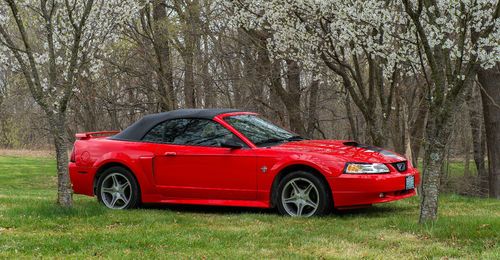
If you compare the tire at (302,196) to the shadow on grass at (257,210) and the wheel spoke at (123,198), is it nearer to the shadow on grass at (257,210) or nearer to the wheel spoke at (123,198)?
the shadow on grass at (257,210)

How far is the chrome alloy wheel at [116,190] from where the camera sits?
8.67 m

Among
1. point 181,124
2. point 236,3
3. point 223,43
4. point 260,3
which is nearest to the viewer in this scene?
point 181,124

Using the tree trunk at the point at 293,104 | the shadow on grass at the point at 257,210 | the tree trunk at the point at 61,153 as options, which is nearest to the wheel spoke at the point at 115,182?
the shadow on grass at the point at 257,210

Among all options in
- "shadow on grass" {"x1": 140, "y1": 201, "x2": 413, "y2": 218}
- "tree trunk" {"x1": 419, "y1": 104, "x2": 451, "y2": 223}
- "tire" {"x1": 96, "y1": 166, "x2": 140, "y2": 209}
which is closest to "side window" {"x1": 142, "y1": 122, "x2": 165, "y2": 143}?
"tire" {"x1": 96, "y1": 166, "x2": 140, "y2": 209}

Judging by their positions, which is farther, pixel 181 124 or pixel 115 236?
pixel 181 124

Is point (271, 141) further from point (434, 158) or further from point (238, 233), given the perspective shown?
point (434, 158)

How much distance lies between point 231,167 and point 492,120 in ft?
30.1

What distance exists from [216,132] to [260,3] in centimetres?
588

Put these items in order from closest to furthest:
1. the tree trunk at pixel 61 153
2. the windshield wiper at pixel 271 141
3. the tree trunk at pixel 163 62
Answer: the tree trunk at pixel 61 153 → the windshield wiper at pixel 271 141 → the tree trunk at pixel 163 62

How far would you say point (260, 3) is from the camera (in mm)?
13273

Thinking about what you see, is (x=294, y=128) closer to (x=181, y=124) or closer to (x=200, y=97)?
(x=200, y=97)

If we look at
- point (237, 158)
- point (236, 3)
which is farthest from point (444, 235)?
point (236, 3)

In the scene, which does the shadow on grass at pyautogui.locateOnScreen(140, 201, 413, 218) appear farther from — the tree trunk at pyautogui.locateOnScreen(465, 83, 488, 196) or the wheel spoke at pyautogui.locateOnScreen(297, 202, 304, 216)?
the tree trunk at pyautogui.locateOnScreen(465, 83, 488, 196)

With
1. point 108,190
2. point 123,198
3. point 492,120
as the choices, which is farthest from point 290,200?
point 492,120
